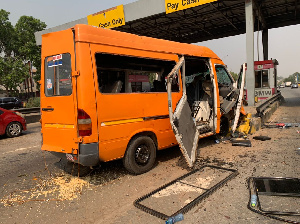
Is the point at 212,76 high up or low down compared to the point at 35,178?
up

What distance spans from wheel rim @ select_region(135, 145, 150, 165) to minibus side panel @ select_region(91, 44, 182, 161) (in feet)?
1.03

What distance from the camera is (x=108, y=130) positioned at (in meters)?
4.08

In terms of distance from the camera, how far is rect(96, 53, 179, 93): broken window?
4.34 m

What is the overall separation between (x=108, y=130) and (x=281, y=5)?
20406mm

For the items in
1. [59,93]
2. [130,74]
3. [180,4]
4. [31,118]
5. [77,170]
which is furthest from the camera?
[31,118]

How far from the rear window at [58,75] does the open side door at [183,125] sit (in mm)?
1905

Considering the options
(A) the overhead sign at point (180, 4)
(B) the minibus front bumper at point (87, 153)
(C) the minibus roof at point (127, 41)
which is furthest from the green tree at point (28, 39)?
(B) the minibus front bumper at point (87, 153)

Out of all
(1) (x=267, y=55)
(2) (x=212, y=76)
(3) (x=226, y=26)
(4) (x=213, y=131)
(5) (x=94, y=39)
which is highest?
(3) (x=226, y=26)

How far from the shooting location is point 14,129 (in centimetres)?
976

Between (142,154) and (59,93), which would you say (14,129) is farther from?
(142,154)

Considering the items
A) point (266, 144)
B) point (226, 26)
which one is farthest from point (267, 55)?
point (266, 144)

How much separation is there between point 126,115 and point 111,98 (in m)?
0.45

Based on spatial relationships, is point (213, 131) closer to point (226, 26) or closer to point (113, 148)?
point (113, 148)

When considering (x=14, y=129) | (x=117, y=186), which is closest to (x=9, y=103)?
(x=14, y=129)
